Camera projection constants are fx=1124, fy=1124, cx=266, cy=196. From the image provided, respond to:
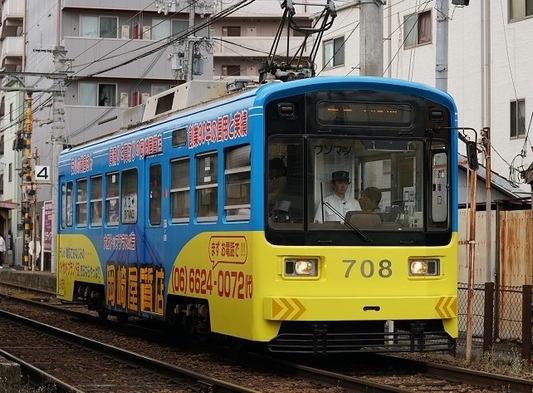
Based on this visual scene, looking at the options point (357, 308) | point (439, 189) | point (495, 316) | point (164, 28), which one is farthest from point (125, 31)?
point (357, 308)

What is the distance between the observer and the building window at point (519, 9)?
1096 inches

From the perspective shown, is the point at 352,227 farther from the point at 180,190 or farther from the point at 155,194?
the point at 155,194

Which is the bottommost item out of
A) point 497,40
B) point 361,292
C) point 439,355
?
point 439,355

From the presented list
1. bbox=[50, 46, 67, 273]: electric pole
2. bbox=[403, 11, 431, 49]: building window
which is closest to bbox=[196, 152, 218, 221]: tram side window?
bbox=[403, 11, 431, 49]: building window

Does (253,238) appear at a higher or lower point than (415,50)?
lower

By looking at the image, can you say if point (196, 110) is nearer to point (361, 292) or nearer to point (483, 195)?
point (361, 292)

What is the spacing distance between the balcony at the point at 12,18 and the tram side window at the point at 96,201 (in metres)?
51.7

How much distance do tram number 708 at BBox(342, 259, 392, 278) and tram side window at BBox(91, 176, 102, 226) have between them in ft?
20.6

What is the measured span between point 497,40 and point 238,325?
1931 cm

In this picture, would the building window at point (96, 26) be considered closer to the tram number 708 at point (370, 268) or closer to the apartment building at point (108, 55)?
the apartment building at point (108, 55)

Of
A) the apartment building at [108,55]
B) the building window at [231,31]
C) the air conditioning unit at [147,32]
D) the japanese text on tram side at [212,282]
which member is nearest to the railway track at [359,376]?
→ the japanese text on tram side at [212,282]

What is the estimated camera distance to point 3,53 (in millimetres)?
67000

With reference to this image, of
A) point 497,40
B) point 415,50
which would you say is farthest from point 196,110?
point 415,50

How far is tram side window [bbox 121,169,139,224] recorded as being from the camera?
14750mm
